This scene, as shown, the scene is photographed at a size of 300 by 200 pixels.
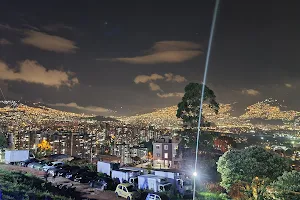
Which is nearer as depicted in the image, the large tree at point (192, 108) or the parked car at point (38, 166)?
the parked car at point (38, 166)

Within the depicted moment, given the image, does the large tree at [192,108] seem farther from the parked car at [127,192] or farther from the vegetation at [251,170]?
the parked car at [127,192]

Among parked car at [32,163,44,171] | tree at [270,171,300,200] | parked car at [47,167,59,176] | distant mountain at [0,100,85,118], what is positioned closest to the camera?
tree at [270,171,300,200]

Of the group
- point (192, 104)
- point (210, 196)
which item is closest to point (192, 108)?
point (192, 104)

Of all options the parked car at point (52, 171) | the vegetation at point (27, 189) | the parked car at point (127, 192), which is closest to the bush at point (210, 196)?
the parked car at point (127, 192)

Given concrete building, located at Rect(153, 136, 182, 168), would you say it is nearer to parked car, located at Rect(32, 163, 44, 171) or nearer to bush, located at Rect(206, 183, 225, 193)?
parked car, located at Rect(32, 163, 44, 171)

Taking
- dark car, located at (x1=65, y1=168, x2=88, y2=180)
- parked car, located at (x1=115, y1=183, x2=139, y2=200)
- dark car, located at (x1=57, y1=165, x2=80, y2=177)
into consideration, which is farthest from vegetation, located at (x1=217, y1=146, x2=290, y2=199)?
dark car, located at (x1=57, y1=165, x2=80, y2=177)

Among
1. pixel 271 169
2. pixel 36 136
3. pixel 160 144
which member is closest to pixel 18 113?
pixel 36 136

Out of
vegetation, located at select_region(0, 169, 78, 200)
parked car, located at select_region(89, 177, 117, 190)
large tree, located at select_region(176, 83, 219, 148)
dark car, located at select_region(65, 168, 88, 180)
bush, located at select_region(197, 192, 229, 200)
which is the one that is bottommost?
bush, located at select_region(197, 192, 229, 200)
